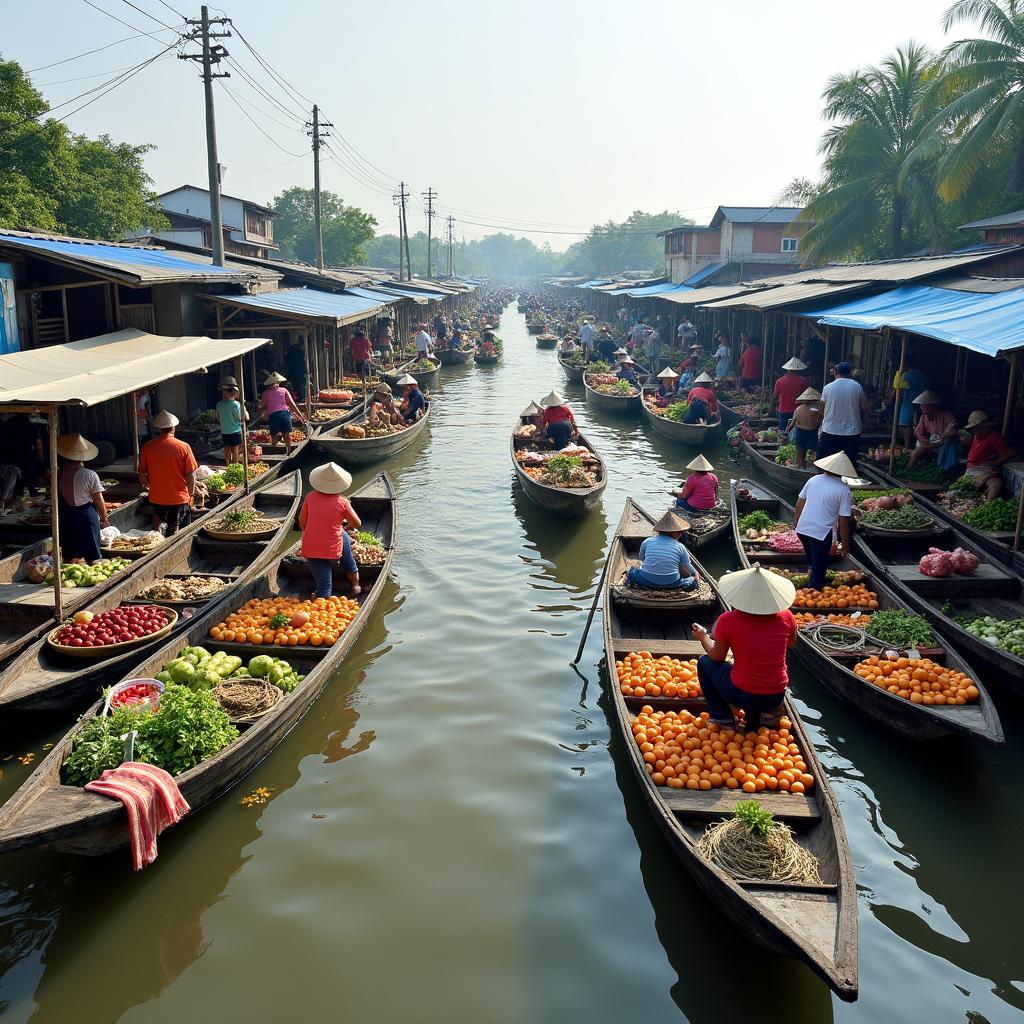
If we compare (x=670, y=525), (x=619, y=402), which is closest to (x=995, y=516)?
(x=670, y=525)

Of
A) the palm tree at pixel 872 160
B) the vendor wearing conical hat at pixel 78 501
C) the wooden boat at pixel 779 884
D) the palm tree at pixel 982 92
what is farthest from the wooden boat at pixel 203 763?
the palm tree at pixel 872 160

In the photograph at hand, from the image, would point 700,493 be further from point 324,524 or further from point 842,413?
point 324,524

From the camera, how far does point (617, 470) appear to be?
59.2 feet

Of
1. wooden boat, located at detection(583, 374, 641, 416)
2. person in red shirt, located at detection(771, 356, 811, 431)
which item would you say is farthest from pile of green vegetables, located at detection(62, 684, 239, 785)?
wooden boat, located at detection(583, 374, 641, 416)

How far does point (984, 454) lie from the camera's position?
11375 mm

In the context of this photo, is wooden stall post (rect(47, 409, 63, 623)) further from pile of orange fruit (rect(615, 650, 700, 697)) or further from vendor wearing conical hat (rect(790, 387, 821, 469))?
vendor wearing conical hat (rect(790, 387, 821, 469))

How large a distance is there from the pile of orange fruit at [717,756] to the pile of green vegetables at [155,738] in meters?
3.04

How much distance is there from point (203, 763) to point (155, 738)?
385mm

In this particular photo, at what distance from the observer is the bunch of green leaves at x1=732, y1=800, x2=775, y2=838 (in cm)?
505

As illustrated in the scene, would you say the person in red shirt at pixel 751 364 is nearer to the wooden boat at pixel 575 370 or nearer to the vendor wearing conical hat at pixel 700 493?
the wooden boat at pixel 575 370

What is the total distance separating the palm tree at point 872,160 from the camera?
27641mm

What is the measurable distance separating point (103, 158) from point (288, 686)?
110 ft

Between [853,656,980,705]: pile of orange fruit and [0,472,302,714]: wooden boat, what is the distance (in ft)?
19.7

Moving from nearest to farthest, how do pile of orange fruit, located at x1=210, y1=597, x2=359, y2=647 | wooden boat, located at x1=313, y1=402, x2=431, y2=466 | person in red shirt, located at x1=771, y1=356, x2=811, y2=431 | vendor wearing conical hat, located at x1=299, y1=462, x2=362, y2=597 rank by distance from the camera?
pile of orange fruit, located at x1=210, y1=597, x2=359, y2=647 < vendor wearing conical hat, located at x1=299, y1=462, x2=362, y2=597 < person in red shirt, located at x1=771, y1=356, x2=811, y2=431 < wooden boat, located at x1=313, y1=402, x2=431, y2=466
